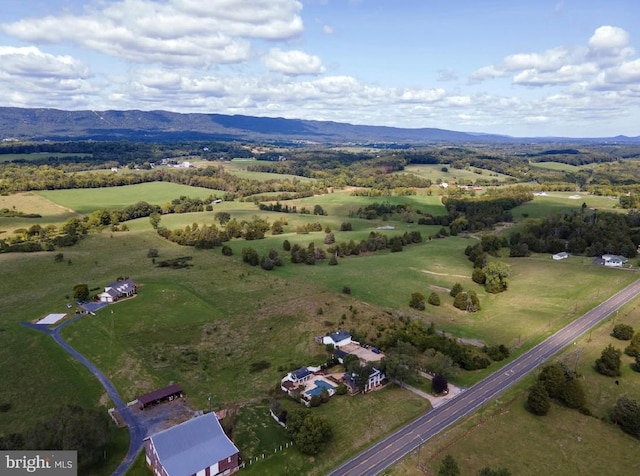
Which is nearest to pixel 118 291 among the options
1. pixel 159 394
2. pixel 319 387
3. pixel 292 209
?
pixel 159 394

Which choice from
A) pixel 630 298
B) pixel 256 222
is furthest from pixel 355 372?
pixel 256 222

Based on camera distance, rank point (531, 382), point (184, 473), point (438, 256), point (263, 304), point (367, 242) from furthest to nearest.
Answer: point (367, 242) → point (438, 256) → point (263, 304) → point (531, 382) → point (184, 473)

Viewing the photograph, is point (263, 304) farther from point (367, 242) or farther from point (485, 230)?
point (485, 230)

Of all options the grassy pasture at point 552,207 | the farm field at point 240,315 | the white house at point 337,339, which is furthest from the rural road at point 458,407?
the grassy pasture at point 552,207

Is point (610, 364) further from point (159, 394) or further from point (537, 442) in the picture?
point (159, 394)

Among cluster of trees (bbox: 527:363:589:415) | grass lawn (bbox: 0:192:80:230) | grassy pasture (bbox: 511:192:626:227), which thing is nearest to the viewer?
cluster of trees (bbox: 527:363:589:415)

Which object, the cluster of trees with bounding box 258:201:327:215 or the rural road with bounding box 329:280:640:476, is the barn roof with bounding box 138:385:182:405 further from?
the cluster of trees with bounding box 258:201:327:215

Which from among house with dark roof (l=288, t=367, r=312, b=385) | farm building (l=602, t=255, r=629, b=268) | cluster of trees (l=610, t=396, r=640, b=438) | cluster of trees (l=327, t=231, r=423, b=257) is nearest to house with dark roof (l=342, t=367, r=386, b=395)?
house with dark roof (l=288, t=367, r=312, b=385)
